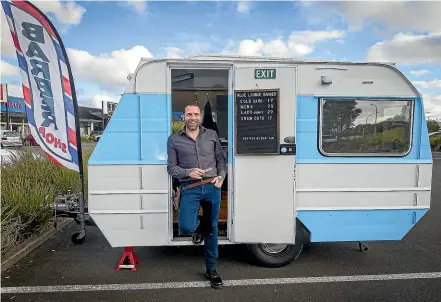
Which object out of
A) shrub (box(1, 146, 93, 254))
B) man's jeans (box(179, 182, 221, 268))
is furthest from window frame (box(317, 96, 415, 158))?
shrub (box(1, 146, 93, 254))

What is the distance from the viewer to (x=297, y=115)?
3.85m

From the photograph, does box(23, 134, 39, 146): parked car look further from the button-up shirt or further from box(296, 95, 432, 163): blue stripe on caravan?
box(296, 95, 432, 163): blue stripe on caravan

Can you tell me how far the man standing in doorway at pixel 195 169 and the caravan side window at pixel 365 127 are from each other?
1353 millimetres

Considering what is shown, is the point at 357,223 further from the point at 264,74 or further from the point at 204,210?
the point at 264,74

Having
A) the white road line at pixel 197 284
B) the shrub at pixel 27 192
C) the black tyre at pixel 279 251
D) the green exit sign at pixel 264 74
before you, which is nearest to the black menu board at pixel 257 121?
the green exit sign at pixel 264 74

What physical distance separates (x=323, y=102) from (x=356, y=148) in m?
0.71

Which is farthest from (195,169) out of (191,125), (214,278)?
(214,278)

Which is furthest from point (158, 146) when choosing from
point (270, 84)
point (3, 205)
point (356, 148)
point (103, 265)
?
point (3, 205)

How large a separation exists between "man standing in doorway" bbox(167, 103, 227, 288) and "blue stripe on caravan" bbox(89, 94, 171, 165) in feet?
0.96

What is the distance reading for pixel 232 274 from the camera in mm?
3947

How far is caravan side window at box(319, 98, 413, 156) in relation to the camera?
3.91 meters

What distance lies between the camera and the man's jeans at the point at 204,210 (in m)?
3.51

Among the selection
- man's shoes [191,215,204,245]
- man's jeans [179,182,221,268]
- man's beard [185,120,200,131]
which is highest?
man's beard [185,120,200,131]

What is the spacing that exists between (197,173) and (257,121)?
0.98 m
